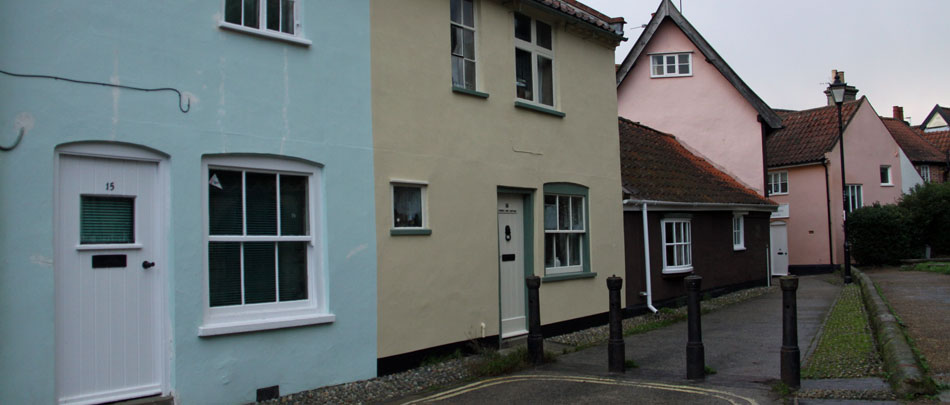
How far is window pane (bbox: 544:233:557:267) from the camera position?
11.4 m

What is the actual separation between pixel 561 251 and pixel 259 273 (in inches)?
229

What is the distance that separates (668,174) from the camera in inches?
671

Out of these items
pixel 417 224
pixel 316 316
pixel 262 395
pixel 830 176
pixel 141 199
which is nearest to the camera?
pixel 141 199

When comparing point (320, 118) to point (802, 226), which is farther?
point (802, 226)

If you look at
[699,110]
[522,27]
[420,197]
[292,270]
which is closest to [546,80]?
[522,27]

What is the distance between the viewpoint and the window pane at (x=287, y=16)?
25.2ft

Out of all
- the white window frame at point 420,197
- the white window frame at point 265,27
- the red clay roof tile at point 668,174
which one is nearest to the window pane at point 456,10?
the white window frame at point 420,197

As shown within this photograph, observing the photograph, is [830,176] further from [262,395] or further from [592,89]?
[262,395]

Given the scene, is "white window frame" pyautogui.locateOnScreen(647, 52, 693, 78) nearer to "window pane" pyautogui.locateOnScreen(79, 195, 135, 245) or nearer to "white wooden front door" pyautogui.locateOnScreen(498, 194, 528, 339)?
"white wooden front door" pyautogui.locateOnScreen(498, 194, 528, 339)

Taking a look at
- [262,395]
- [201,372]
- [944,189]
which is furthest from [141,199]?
[944,189]

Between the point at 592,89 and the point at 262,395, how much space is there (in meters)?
8.03

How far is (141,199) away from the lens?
21.2ft

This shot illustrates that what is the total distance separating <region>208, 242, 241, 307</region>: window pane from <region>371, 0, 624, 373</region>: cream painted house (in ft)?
5.76

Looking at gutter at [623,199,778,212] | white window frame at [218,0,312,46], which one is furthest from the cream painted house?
white window frame at [218,0,312,46]
